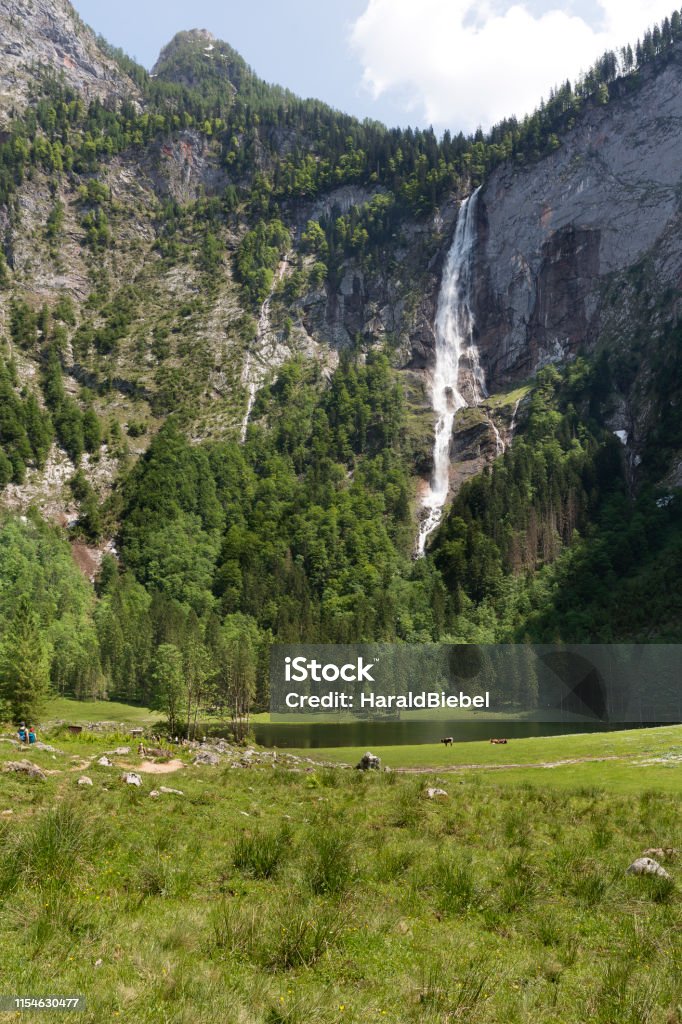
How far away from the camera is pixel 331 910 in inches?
429

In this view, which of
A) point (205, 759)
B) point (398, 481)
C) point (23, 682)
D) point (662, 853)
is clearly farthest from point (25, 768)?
point (398, 481)

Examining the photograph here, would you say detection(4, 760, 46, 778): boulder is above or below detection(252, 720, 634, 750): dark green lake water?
above

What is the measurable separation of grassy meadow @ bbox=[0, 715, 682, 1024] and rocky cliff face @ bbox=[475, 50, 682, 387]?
18228 cm

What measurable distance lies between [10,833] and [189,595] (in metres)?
134

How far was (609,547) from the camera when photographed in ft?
413

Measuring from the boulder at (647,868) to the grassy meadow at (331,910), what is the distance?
0.27m

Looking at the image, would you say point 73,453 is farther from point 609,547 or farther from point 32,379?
point 609,547

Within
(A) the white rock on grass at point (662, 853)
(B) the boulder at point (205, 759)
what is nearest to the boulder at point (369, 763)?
(B) the boulder at point (205, 759)

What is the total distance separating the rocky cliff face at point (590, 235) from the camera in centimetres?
17962

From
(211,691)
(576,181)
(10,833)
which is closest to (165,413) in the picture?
(211,691)

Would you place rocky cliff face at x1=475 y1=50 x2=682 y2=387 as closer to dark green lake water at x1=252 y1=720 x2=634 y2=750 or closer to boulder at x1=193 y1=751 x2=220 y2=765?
dark green lake water at x1=252 y1=720 x2=634 y2=750

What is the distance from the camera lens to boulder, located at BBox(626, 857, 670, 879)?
13.4m

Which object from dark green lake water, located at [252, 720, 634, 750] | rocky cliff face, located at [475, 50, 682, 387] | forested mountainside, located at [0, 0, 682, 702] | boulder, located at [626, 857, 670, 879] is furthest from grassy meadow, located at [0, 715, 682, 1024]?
rocky cliff face, located at [475, 50, 682, 387]

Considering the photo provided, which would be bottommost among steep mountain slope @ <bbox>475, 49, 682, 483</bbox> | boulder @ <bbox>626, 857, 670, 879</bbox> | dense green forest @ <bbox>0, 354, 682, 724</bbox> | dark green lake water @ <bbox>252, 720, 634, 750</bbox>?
dark green lake water @ <bbox>252, 720, 634, 750</bbox>
